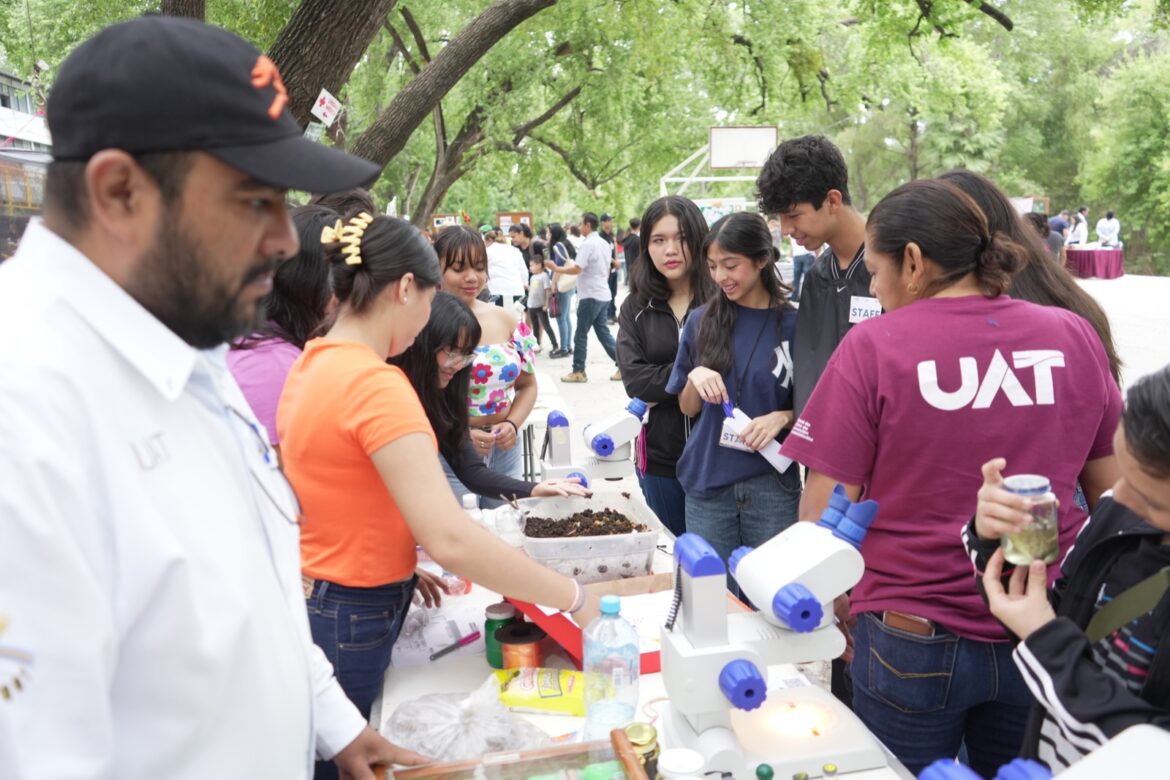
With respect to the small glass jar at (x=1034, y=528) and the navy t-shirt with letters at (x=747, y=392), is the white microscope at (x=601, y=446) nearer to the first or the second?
the navy t-shirt with letters at (x=747, y=392)

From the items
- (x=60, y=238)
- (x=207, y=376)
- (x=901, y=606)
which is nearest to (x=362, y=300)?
(x=207, y=376)

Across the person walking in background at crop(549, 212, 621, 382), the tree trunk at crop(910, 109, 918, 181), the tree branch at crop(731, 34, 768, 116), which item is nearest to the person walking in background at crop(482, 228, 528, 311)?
the person walking in background at crop(549, 212, 621, 382)

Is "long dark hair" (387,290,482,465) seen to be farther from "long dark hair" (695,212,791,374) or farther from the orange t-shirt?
the orange t-shirt

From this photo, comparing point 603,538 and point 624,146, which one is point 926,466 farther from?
point 624,146

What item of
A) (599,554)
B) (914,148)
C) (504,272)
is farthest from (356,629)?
(914,148)

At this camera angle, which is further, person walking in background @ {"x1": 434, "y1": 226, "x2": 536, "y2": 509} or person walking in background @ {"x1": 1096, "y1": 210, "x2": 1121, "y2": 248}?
person walking in background @ {"x1": 1096, "y1": 210, "x2": 1121, "y2": 248}

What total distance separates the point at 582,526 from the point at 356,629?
2.20 feet

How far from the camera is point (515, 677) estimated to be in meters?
1.93

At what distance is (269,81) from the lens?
2.96 feet

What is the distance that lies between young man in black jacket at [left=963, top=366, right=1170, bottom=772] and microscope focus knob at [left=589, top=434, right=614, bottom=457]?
142 centimetres

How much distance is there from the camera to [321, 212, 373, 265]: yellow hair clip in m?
1.77

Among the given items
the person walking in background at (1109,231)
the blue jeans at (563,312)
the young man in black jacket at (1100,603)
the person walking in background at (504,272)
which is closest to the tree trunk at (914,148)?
the person walking in background at (1109,231)

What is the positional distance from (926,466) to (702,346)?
1.22 meters

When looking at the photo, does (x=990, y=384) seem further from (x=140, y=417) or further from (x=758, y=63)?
(x=758, y=63)
